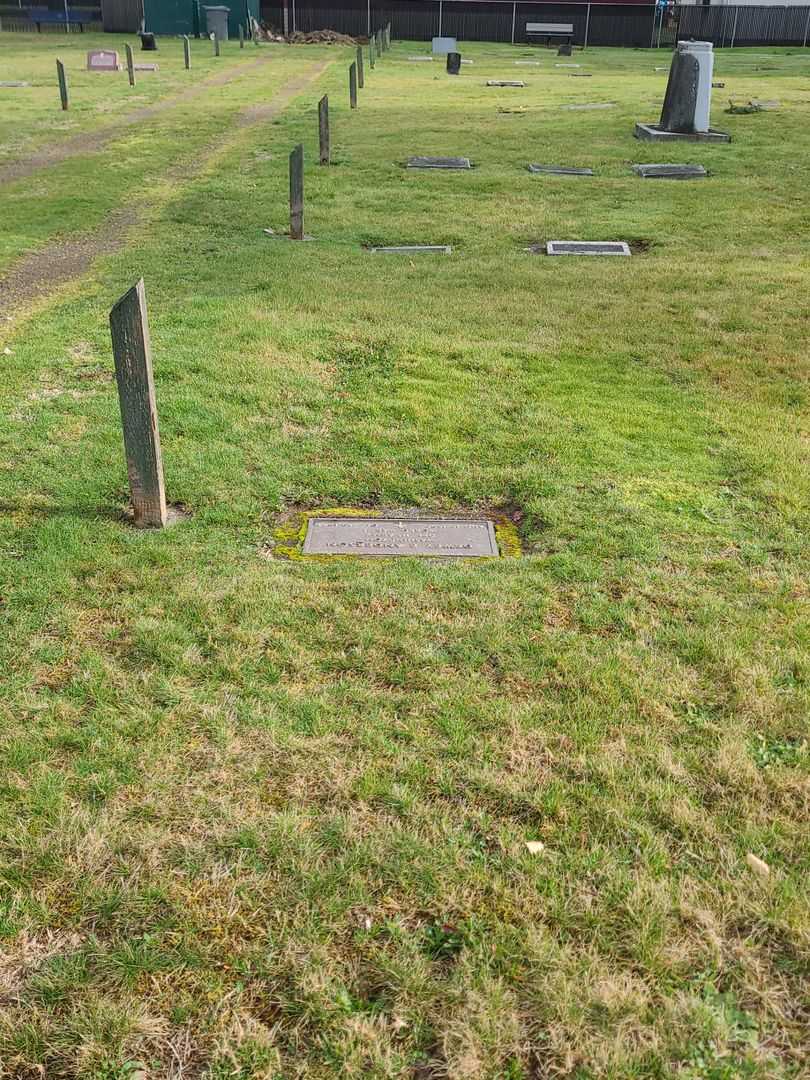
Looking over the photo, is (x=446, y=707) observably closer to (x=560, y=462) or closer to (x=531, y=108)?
(x=560, y=462)

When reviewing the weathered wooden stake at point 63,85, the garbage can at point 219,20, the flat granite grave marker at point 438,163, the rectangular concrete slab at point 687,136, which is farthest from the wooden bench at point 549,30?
the flat granite grave marker at point 438,163

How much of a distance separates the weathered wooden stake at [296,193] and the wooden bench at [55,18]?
1822 inches

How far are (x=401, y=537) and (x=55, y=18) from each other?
54.3 m

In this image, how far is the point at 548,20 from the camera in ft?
158

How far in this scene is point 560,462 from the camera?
5.75 meters

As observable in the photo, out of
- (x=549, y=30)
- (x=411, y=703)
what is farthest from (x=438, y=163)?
(x=549, y=30)

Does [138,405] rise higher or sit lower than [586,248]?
higher

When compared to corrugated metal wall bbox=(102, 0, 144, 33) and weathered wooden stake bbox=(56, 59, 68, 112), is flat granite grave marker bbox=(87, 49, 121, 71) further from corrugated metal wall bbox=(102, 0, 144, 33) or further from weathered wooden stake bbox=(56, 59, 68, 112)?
corrugated metal wall bbox=(102, 0, 144, 33)

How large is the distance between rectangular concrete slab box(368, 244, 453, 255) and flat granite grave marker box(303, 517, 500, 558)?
6.47m

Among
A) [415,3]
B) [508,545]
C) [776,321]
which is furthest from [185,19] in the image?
[508,545]

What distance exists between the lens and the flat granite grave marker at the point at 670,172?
574 inches

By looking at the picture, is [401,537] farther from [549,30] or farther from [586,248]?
[549,30]

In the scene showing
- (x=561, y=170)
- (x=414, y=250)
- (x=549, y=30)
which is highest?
(x=549, y=30)

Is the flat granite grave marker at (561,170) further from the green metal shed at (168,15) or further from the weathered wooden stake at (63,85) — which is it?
the green metal shed at (168,15)
